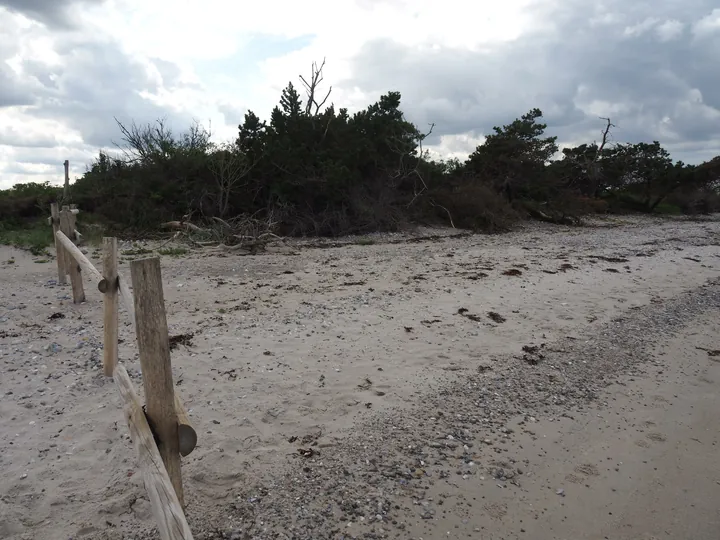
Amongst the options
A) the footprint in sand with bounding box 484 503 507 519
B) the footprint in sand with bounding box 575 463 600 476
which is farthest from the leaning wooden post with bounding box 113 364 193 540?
the footprint in sand with bounding box 575 463 600 476

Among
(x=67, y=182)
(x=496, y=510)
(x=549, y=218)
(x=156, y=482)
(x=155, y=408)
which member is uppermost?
(x=67, y=182)

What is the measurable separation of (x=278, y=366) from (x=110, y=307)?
177 centimetres

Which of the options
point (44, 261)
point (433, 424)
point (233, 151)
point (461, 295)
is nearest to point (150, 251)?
point (44, 261)

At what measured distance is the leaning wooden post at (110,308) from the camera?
4758 mm

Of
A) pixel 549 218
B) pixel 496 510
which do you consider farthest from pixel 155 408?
pixel 549 218

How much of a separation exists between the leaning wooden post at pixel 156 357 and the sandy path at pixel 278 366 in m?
0.76

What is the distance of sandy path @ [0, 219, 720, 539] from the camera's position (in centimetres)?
324

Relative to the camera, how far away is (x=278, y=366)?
5.22m

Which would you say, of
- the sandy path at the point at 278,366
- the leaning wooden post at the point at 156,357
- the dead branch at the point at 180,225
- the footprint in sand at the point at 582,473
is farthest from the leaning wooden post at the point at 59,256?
the footprint in sand at the point at 582,473

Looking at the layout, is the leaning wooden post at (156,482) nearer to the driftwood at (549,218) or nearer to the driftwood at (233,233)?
the driftwood at (233,233)

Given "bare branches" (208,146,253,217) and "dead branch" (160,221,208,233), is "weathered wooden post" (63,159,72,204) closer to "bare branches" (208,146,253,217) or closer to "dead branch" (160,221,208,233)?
"dead branch" (160,221,208,233)

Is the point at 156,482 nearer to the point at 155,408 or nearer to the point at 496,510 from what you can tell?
the point at 155,408

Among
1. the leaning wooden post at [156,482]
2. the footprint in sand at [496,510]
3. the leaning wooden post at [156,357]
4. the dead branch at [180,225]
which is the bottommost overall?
the footprint in sand at [496,510]

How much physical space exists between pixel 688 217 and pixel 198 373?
31.2 m
